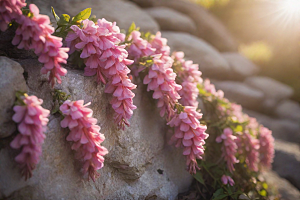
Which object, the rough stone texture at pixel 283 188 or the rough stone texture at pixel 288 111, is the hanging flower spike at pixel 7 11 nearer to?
the rough stone texture at pixel 283 188

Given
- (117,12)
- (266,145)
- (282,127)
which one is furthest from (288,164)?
(117,12)

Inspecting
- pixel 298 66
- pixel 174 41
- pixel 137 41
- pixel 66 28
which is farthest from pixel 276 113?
pixel 66 28

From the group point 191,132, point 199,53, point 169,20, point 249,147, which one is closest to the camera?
point 191,132

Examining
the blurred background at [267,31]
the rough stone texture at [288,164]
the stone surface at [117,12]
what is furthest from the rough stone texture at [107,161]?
the blurred background at [267,31]

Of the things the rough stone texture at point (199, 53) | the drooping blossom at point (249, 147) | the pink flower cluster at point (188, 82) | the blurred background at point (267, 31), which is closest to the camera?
the pink flower cluster at point (188, 82)

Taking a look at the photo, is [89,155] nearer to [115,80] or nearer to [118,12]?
[115,80]

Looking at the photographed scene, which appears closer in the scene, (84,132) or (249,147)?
(84,132)

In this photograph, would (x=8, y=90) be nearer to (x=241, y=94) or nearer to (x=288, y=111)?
(x=241, y=94)
